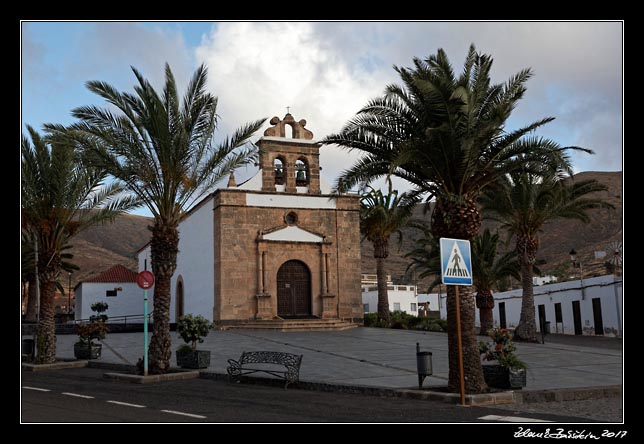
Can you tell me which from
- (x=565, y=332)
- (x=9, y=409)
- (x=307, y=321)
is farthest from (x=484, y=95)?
(x=565, y=332)

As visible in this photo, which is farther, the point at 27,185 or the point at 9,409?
the point at 27,185

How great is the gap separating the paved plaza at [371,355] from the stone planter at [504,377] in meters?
0.55

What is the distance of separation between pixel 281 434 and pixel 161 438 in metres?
1.35

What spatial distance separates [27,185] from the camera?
59.9 feet

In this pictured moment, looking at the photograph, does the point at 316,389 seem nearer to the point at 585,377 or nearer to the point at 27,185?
the point at 585,377

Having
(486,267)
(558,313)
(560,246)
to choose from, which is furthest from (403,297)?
(486,267)

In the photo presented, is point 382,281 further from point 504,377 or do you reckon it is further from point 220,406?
point 220,406

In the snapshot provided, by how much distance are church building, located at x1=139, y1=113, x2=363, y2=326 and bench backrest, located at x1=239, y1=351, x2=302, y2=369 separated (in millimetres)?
16020

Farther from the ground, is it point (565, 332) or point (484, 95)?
point (484, 95)

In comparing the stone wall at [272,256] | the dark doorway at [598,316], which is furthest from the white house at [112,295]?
the dark doorway at [598,316]

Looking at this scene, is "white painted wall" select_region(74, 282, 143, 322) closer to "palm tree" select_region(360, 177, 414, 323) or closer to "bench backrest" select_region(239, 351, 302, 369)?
"palm tree" select_region(360, 177, 414, 323)

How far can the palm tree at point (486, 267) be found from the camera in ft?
95.6

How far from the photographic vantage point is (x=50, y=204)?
18797 mm

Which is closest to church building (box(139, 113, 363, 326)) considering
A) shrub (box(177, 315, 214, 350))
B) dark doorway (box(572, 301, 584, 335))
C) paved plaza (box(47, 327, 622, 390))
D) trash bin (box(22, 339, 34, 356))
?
paved plaza (box(47, 327, 622, 390))
